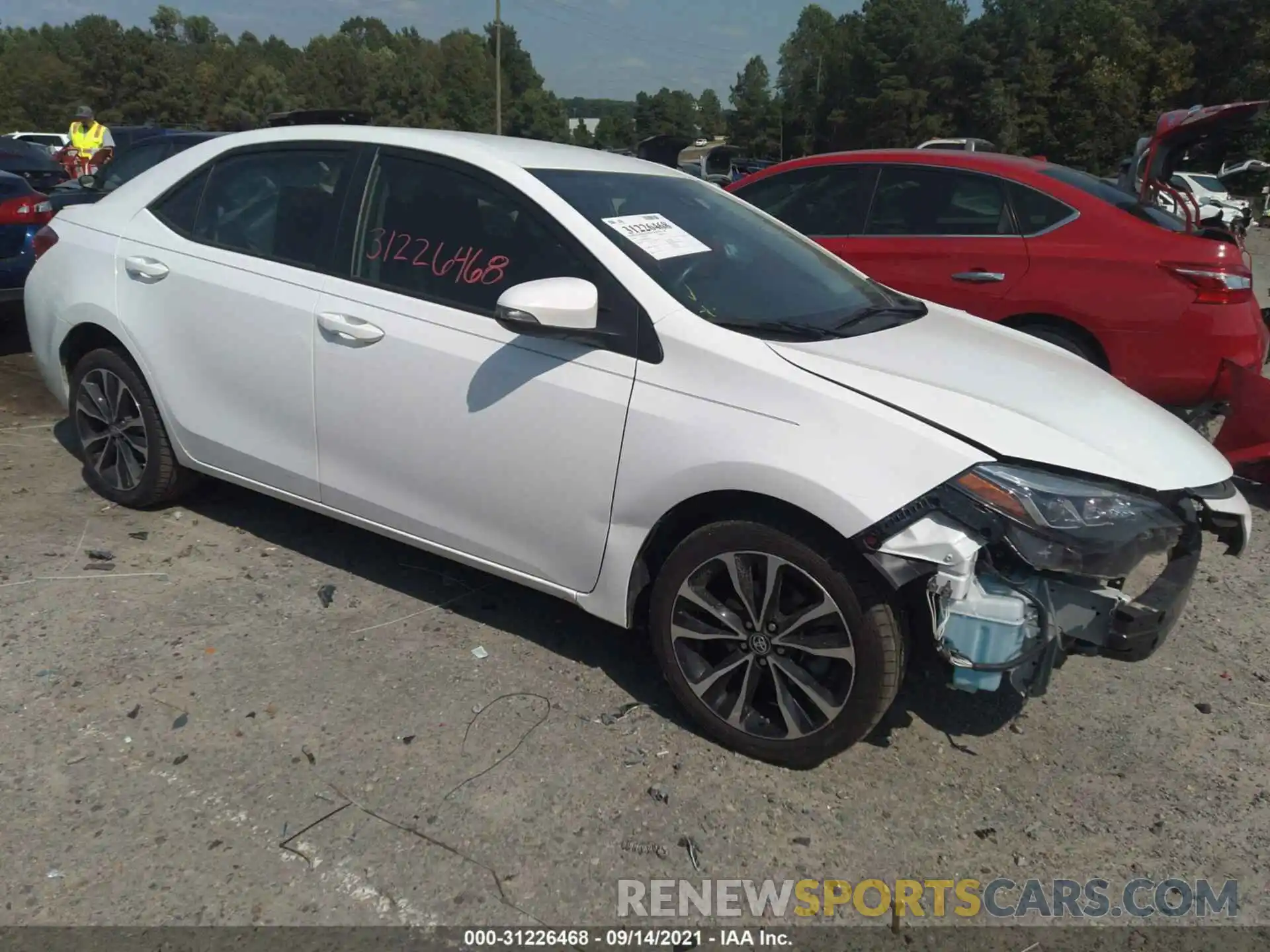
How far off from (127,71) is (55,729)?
92242 mm

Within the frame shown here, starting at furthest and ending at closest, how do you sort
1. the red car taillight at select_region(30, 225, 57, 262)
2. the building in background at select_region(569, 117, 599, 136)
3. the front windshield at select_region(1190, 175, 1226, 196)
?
the building in background at select_region(569, 117, 599, 136), the front windshield at select_region(1190, 175, 1226, 196), the red car taillight at select_region(30, 225, 57, 262)

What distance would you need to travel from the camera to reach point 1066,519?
2.57 metres

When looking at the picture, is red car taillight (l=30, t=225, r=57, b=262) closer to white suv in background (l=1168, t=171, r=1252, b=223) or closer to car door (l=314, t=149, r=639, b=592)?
car door (l=314, t=149, r=639, b=592)

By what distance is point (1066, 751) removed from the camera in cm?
313

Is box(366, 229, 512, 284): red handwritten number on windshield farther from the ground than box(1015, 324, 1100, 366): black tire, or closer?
farther from the ground

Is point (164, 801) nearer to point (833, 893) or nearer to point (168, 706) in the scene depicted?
point (168, 706)

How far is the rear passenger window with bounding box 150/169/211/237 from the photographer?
4094 mm

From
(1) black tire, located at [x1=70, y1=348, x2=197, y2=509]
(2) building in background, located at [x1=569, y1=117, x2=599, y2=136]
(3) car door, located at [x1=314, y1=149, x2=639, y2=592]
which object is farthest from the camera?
(2) building in background, located at [x1=569, y1=117, x2=599, y2=136]

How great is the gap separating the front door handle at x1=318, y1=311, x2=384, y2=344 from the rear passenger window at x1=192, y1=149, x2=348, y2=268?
27 centimetres

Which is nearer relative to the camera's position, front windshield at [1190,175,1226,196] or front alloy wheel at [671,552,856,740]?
front alloy wheel at [671,552,856,740]

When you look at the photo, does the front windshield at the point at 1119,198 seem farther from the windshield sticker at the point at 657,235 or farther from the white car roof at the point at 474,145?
the windshield sticker at the point at 657,235

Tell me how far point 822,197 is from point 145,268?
4116 mm

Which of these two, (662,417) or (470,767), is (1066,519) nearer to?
(662,417)

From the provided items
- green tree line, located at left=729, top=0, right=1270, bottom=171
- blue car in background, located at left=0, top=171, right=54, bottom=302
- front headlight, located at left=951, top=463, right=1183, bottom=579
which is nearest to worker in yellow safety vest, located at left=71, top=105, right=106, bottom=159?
blue car in background, located at left=0, top=171, right=54, bottom=302
